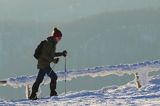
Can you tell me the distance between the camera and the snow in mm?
12164

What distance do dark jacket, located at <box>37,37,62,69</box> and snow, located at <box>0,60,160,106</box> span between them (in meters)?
0.87

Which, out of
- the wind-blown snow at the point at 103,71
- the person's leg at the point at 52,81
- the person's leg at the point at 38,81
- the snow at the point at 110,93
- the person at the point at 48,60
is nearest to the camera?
the snow at the point at 110,93

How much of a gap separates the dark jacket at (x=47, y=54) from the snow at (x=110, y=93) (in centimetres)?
87

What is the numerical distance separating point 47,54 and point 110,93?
6.18 ft

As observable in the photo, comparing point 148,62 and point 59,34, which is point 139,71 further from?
point 59,34

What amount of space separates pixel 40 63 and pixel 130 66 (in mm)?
2531

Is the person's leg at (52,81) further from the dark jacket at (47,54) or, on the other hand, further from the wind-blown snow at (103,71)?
the wind-blown snow at (103,71)

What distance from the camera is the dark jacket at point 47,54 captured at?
15.7m

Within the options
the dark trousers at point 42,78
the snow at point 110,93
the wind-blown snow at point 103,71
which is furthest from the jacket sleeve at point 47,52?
the wind-blown snow at point 103,71

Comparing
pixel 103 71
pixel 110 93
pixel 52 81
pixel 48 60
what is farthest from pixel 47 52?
pixel 103 71

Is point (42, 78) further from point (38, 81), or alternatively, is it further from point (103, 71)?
point (103, 71)

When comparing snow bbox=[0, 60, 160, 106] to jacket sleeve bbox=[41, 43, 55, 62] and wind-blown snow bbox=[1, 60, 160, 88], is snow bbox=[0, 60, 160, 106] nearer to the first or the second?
wind-blown snow bbox=[1, 60, 160, 88]

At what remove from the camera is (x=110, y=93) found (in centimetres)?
1479

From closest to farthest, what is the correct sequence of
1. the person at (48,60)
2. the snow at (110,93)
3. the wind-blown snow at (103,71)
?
1. the snow at (110,93)
2. the person at (48,60)
3. the wind-blown snow at (103,71)
